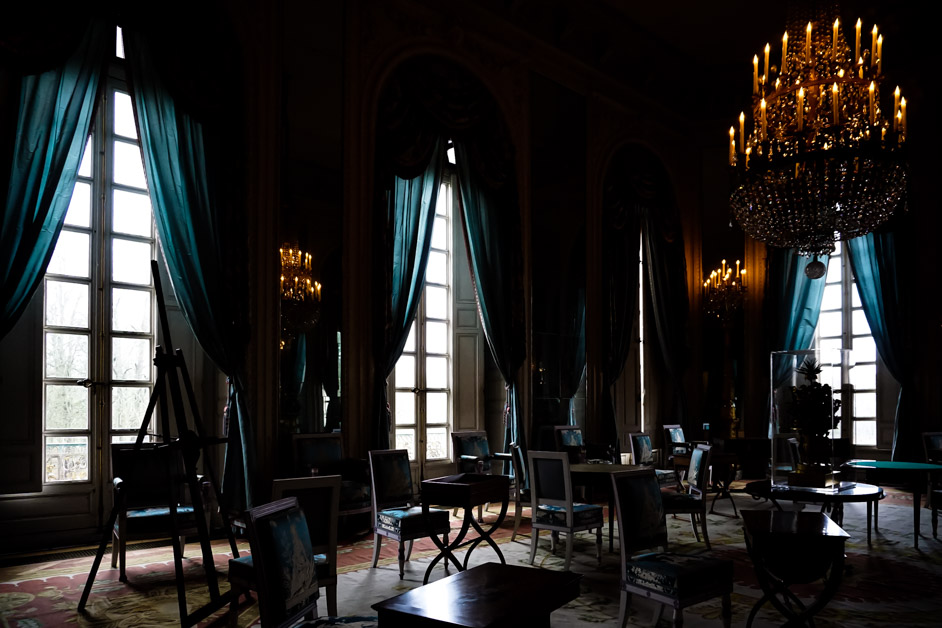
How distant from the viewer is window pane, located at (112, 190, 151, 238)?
6414mm

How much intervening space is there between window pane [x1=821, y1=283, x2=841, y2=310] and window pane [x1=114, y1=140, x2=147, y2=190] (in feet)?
29.4

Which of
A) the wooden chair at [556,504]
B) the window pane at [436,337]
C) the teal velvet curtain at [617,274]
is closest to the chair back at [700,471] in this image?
the wooden chair at [556,504]

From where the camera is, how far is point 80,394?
6.09 m

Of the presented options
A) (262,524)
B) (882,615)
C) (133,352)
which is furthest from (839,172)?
(133,352)

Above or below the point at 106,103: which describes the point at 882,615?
below

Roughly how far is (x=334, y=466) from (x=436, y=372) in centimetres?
263

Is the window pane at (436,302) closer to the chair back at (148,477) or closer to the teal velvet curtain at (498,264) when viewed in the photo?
the teal velvet curtain at (498,264)

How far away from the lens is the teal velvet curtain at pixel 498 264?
806 cm

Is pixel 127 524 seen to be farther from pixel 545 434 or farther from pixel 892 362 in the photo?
pixel 892 362

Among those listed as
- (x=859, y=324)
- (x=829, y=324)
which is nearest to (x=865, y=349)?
(x=859, y=324)

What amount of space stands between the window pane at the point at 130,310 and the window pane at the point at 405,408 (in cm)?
277

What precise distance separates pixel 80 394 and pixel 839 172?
612 cm

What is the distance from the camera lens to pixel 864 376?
10023 mm

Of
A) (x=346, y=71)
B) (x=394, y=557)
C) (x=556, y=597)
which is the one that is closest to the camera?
(x=556, y=597)
